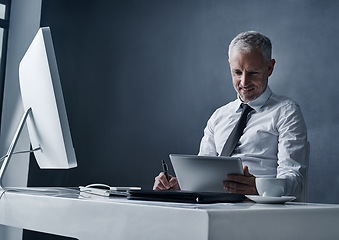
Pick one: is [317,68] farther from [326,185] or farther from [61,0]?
[61,0]

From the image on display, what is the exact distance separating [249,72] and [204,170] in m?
1.05

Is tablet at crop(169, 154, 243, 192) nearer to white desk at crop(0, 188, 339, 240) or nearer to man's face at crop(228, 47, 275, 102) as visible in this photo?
white desk at crop(0, 188, 339, 240)

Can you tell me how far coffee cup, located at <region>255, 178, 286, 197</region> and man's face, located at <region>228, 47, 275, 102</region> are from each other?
1132 mm

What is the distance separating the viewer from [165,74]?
3.56 metres

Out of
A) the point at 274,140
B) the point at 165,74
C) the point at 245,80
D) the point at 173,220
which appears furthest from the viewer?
the point at 165,74

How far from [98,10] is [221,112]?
1.91m

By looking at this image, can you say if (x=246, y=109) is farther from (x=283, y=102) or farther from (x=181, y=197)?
(x=181, y=197)

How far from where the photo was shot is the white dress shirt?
2.01 m

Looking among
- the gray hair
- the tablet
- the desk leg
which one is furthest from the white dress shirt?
the desk leg

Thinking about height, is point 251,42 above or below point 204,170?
above

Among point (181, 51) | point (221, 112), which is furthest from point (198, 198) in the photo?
point (181, 51)

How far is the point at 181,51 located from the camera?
349cm

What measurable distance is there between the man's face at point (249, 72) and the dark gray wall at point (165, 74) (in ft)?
2.01

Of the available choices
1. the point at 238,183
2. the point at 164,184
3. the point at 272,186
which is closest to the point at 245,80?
the point at 164,184
